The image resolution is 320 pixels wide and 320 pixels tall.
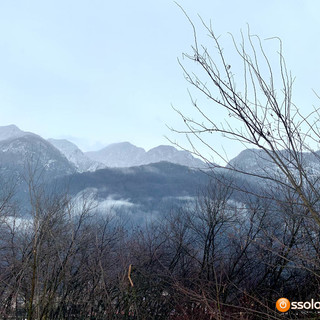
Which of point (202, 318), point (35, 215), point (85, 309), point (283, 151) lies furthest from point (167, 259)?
point (283, 151)

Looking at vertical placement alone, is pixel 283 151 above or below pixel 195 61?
below

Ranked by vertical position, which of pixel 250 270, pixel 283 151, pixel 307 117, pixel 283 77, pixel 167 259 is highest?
pixel 283 77

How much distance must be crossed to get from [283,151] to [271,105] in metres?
0.60

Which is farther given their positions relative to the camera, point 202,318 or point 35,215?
point 202,318

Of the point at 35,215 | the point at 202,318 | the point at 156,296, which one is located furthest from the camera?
the point at 156,296

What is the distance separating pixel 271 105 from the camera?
283cm

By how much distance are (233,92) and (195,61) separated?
407 millimetres

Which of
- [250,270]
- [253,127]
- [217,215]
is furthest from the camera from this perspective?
[217,215]

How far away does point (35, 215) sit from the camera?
483cm

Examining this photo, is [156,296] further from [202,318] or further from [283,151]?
[283,151]

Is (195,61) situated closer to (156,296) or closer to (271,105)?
(271,105)

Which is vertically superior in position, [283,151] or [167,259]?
[283,151]

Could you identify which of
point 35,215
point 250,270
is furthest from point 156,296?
point 35,215

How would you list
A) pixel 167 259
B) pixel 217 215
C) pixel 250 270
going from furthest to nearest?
pixel 167 259
pixel 217 215
pixel 250 270
